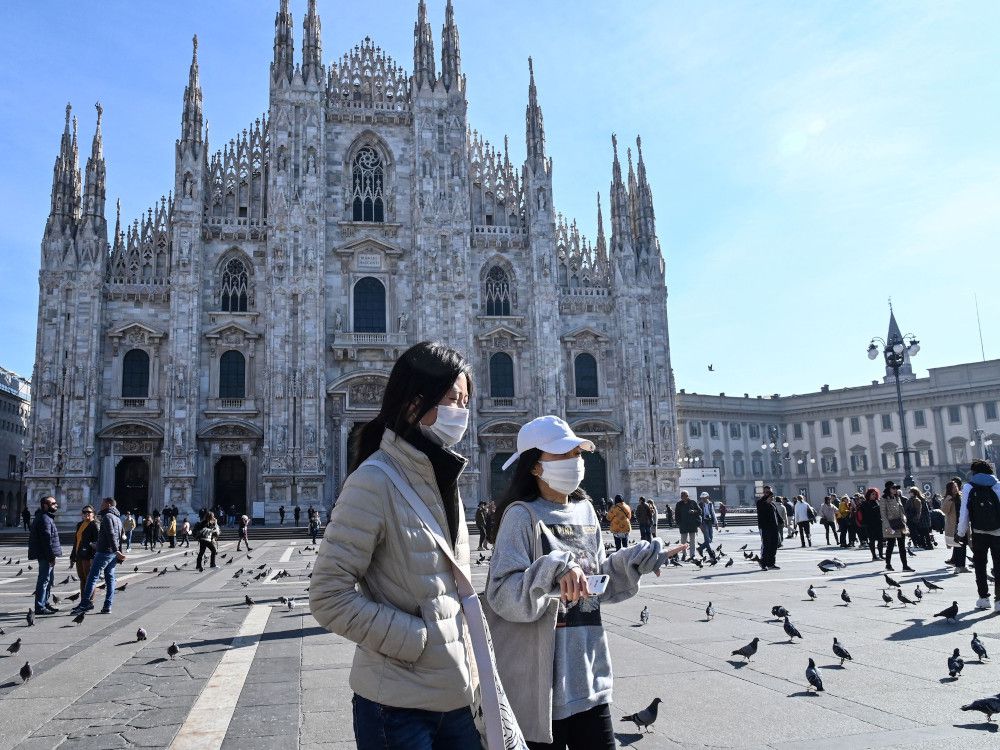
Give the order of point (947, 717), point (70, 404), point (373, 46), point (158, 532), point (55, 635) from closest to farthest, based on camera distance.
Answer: point (947, 717) → point (55, 635) → point (158, 532) → point (70, 404) → point (373, 46)

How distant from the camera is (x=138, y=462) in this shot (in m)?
33.4

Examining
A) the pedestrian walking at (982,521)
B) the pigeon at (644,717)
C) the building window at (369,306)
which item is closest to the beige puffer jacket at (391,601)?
the pigeon at (644,717)

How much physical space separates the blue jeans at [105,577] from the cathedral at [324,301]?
21754mm

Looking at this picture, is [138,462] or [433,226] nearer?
[138,462]

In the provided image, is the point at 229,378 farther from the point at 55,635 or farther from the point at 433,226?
the point at 55,635

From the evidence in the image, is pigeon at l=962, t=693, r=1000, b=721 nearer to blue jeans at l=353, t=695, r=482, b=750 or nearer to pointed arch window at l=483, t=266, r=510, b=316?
blue jeans at l=353, t=695, r=482, b=750

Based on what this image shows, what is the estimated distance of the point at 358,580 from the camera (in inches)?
97.1

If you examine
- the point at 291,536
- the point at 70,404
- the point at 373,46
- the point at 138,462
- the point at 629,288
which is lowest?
the point at 291,536

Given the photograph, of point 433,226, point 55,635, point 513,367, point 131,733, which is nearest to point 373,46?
point 433,226

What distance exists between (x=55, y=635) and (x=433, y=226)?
1123 inches

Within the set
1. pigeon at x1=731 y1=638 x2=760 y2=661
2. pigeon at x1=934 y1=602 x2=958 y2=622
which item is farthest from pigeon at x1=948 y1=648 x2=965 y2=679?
pigeon at x1=934 y1=602 x2=958 y2=622

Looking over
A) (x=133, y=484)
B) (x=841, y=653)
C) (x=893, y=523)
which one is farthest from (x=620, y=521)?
(x=133, y=484)

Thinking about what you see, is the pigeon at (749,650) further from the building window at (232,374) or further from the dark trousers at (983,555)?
the building window at (232,374)

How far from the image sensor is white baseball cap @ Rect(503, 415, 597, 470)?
342cm
